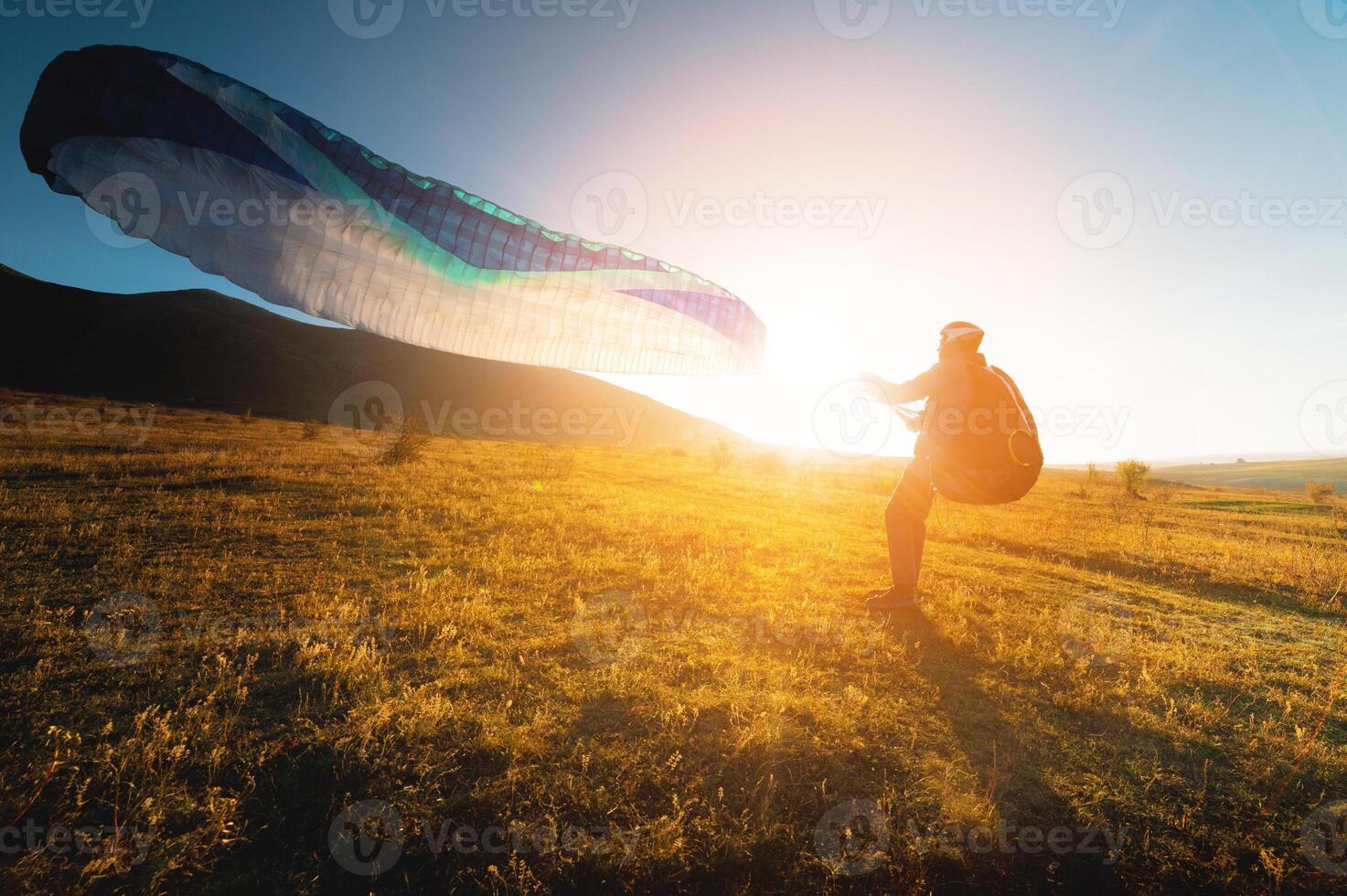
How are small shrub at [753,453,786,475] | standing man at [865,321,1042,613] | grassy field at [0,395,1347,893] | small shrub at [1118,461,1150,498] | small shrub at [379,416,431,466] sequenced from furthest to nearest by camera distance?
small shrub at [753,453,786,475]
small shrub at [1118,461,1150,498]
small shrub at [379,416,431,466]
standing man at [865,321,1042,613]
grassy field at [0,395,1347,893]

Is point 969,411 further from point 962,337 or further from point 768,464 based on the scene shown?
point 768,464

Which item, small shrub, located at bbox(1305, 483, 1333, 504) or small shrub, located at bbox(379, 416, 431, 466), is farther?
small shrub, located at bbox(1305, 483, 1333, 504)

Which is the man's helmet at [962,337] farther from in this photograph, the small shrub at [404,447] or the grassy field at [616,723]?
the small shrub at [404,447]

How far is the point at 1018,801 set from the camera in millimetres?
3238

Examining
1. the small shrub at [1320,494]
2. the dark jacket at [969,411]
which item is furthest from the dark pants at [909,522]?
the small shrub at [1320,494]

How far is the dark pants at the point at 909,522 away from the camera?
6180mm

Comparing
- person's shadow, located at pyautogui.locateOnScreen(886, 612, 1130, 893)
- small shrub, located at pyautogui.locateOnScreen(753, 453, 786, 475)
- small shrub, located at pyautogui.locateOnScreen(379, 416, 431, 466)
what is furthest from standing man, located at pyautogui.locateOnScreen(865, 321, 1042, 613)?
small shrub, located at pyautogui.locateOnScreen(753, 453, 786, 475)

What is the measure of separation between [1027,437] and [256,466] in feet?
62.4

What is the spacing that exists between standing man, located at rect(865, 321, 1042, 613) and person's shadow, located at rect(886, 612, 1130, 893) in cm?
188

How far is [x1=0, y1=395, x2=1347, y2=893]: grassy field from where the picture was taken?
264cm

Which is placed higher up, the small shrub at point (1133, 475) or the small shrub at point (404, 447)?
the small shrub at point (1133, 475)

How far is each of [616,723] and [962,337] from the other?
5.52 m

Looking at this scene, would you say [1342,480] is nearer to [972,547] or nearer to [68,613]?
[972,547]

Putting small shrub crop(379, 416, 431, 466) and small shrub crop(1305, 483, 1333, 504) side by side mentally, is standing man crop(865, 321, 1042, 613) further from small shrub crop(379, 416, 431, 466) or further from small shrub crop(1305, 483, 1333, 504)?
small shrub crop(1305, 483, 1333, 504)
